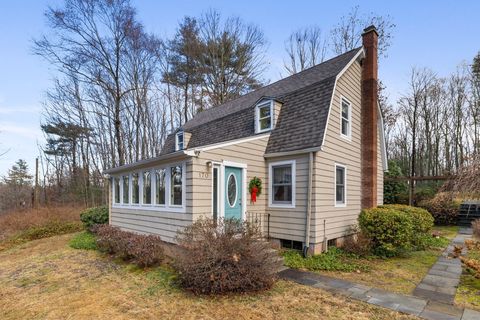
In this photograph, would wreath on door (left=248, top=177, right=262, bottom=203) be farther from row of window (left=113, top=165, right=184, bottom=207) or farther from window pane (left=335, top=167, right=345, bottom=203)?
window pane (left=335, top=167, right=345, bottom=203)

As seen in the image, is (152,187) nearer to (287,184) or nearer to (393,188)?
(287,184)

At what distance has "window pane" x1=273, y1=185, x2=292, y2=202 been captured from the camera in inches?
333

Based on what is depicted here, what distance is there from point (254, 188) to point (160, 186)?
2.87m

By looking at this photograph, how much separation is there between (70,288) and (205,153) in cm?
425

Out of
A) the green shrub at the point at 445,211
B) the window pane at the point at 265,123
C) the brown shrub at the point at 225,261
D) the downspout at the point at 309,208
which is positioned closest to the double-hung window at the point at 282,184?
the downspout at the point at 309,208

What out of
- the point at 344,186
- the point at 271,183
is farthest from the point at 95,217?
the point at 344,186

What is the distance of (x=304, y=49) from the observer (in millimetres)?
22375

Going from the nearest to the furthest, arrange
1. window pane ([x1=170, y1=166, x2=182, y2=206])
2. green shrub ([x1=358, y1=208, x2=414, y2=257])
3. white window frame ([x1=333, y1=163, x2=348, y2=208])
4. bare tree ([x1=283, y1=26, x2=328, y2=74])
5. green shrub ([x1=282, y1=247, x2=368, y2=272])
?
green shrub ([x1=282, y1=247, x2=368, y2=272])
window pane ([x1=170, y1=166, x2=182, y2=206])
green shrub ([x1=358, y1=208, x2=414, y2=257])
white window frame ([x1=333, y1=163, x2=348, y2=208])
bare tree ([x1=283, y1=26, x2=328, y2=74])

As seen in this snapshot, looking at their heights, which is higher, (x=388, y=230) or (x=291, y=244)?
(x=388, y=230)

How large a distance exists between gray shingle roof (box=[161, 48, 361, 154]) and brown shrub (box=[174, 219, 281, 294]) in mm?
3618

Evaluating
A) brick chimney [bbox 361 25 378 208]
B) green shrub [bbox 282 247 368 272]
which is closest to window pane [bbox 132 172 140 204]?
green shrub [bbox 282 247 368 272]

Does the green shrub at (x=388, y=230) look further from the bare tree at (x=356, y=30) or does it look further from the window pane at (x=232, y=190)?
the bare tree at (x=356, y=30)

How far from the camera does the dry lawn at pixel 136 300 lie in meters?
4.36

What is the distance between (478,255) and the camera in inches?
320
